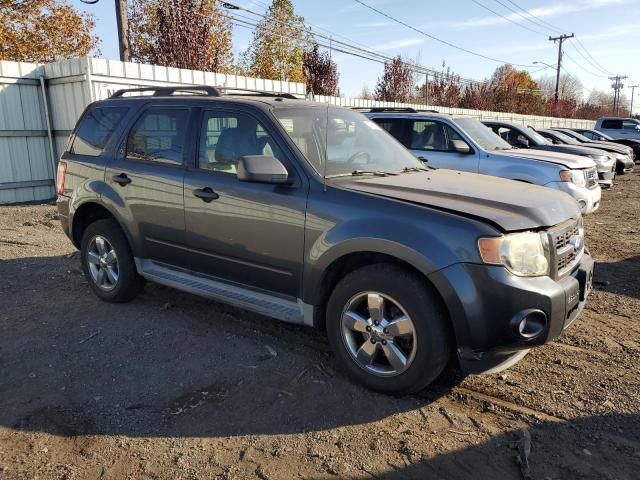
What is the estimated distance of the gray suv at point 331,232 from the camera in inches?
119

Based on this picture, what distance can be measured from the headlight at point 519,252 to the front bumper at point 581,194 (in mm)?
5477

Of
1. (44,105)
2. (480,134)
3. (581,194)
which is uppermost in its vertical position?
(44,105)

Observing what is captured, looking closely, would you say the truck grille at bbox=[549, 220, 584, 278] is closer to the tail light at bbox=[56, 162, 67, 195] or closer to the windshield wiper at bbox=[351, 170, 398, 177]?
the windshield wiper at bbox=[351, 170, 398, 177]

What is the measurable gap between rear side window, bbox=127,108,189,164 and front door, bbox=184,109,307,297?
0.23 m

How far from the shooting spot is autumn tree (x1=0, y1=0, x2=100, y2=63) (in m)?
23.6

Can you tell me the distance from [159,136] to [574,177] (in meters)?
6.70

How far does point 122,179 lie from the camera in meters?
4.71

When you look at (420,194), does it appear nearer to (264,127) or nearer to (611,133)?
(264,127)

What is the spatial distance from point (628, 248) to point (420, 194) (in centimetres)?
530

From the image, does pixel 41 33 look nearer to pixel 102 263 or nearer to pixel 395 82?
pixel 395 82

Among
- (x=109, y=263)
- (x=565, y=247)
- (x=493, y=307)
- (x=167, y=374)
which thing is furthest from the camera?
(x=109, y=263)

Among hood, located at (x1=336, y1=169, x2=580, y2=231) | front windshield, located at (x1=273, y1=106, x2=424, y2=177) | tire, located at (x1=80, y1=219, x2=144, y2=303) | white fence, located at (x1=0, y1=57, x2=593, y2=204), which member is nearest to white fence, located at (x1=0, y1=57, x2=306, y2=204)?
white fence, located at (x1=0, y1=57, x2=593, y2=204)

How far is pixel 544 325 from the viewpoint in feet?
9.88

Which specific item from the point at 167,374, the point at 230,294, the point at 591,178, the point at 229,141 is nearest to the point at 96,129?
the point at 229,141
